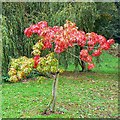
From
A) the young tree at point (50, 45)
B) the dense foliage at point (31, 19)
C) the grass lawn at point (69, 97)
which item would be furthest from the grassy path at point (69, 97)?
the dense foliage at point (31, 19)

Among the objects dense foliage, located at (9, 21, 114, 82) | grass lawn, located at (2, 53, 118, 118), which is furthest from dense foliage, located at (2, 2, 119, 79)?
dense foliage, located at (9, 21, 114, 82)

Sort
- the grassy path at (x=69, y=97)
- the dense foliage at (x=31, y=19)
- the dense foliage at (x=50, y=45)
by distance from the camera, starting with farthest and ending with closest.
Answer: the dense foliage at (x=31, y=19) → the grassy path at (x=69, y=97) → the dense foliage at (x=50, y=45)

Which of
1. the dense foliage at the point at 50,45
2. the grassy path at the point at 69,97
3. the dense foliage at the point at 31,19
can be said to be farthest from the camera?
the dense foliage at the point at 31,19

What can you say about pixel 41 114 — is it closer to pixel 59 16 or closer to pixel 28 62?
pixel 28 62

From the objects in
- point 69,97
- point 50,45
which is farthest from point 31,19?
point 50,45

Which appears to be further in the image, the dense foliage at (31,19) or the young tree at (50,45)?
the dense foliage at (31,19)

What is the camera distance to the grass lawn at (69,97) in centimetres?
511

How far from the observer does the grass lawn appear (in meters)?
5.11

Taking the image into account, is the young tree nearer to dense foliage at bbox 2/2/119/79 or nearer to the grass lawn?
the grass lawn

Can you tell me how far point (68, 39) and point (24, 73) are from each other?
0.85m

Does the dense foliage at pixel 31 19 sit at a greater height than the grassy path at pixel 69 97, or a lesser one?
greater

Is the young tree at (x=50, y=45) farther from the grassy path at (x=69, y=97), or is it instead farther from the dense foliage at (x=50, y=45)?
the grassy path at (x=69, y=97)

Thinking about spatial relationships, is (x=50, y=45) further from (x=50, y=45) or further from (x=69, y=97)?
(x=69, y=97)

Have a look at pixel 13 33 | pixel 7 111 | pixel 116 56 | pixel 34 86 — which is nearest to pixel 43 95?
pixel 34 86
